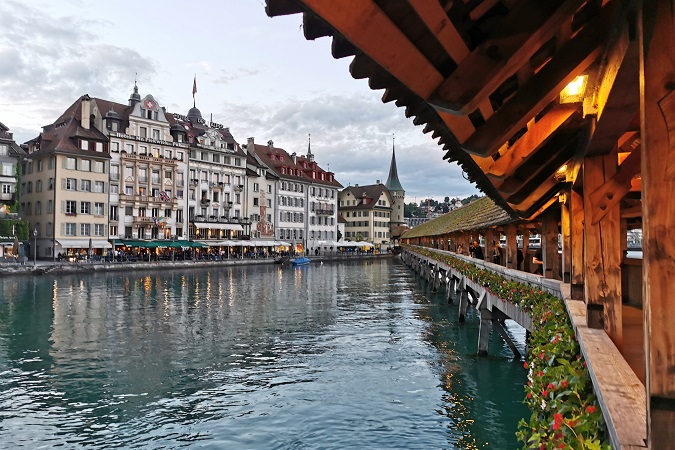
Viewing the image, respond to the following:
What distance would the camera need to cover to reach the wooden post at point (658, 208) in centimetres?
262

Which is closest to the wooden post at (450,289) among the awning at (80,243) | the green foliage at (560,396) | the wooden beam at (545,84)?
the green foliage at (560,396)

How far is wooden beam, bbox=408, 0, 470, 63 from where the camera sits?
251 centimetres

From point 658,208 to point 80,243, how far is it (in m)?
60.1

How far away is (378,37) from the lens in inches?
102

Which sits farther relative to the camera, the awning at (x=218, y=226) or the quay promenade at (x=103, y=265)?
the awning at (x=218, y=226)

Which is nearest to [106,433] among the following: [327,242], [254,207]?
[254,207]

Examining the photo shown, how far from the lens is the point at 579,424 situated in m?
3.89

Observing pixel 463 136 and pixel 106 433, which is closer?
pixel 463 136

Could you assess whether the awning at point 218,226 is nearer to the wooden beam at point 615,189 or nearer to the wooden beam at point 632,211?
the wooden beam at point 632,211

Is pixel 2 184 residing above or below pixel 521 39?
above

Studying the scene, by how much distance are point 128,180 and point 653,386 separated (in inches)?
2504

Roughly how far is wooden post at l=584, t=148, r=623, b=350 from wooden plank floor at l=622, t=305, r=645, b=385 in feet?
0.68

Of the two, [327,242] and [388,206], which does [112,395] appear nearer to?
[327,242]

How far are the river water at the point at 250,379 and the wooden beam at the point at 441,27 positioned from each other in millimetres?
8754
